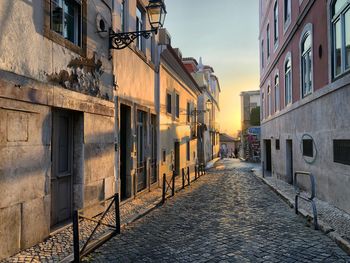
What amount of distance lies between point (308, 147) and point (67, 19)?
780cm

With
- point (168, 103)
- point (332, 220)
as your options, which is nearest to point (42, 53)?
point (332, 220)

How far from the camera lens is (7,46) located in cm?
495

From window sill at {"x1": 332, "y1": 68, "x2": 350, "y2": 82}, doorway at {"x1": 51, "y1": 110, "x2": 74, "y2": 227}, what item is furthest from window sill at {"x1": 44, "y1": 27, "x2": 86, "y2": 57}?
window sill at {"x1": 332, "y1": 68, "x2": 350, "y2": 82}

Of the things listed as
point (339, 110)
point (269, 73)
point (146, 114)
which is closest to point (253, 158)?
point (269, 73)

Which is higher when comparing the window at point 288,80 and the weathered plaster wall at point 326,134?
the window at point 288,80

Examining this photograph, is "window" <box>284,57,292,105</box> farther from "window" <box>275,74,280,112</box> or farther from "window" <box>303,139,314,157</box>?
"window" <box>303,139,314,157</box>

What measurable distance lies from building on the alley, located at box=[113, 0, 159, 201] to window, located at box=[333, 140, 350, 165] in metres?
5.22

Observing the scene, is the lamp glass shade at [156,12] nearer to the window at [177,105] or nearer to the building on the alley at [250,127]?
the window at [177,105]

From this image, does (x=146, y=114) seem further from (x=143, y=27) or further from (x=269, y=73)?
(x=269, y=73)

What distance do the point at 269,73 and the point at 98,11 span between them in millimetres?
14176

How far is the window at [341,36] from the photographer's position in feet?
25.6

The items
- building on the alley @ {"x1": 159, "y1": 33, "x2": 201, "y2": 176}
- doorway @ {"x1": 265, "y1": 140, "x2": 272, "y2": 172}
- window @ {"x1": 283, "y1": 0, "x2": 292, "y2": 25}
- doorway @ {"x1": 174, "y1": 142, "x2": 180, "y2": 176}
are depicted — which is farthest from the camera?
doorway @ {"x1": 265, "y1": 140, "x2": 272, "y2": 172}

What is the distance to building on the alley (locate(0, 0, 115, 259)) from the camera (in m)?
4.98

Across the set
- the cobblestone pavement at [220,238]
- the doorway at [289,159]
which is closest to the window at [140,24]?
the cobblestone pavement at [220,238]
